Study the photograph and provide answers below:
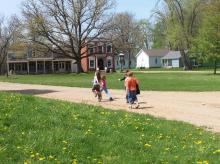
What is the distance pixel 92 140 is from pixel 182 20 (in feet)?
268

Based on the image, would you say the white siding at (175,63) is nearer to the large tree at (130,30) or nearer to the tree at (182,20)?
the large tree at (130,30)

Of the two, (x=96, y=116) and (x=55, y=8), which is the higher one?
(x=55, y=8)

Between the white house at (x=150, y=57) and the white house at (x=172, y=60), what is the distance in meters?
5.47

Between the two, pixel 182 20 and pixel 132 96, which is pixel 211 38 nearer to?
pixel 182 20

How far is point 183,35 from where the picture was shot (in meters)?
85.9

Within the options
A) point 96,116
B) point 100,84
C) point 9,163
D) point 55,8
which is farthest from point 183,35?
point 9,163

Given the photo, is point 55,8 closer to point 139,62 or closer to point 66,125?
point 139,62

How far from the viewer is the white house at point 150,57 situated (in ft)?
408

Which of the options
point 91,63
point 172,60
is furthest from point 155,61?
point 91,63

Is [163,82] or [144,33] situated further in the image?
[144,33]

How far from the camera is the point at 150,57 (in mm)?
124500

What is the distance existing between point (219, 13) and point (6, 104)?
52.4 meters

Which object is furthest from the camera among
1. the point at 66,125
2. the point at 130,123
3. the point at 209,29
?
the point at 209,29

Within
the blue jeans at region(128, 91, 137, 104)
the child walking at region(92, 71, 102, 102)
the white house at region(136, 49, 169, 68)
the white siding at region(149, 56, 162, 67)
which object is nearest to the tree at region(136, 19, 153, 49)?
the white house at region(136, 49, 169, 68)
